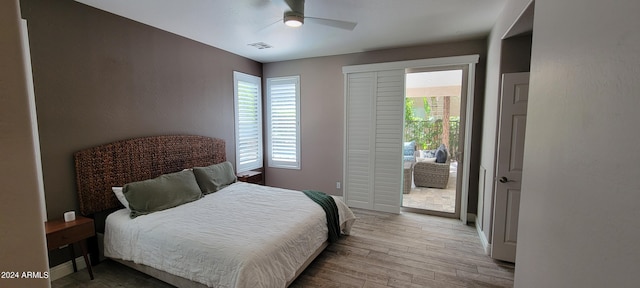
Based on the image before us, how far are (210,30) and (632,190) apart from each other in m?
3.75

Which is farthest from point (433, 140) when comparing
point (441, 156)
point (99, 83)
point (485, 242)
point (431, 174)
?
point (99, 83)

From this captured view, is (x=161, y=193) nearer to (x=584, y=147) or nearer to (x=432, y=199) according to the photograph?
(x=584, y=147)

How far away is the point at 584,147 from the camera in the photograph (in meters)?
1.10

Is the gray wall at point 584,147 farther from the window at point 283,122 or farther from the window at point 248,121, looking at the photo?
the window at point 248,121

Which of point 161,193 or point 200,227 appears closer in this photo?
point 200,227

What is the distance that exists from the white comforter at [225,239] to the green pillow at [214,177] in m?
0.43

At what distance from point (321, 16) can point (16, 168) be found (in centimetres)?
279

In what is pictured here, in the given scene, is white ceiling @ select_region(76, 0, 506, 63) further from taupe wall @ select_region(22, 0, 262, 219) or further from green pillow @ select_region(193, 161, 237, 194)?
green pillow @ select_region(193, 161, 237, 194)

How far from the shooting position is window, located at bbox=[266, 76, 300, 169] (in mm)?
4829

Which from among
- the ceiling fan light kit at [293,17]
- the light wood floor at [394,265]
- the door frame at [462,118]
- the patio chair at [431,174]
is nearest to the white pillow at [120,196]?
the light wood floor at [394,265]

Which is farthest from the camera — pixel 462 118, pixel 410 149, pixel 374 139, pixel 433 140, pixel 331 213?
pixel 433 140

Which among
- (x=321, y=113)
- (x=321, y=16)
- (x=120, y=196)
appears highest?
(x=321, y=16)

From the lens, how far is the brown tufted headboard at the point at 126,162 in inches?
101

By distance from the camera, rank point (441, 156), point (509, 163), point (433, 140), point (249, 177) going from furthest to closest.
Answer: point (433, 140) → point (441, 156) → point (249, 177) → point (509, 163)
